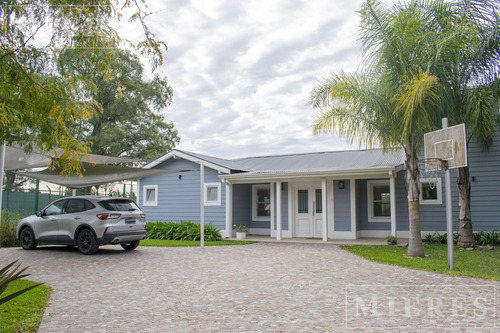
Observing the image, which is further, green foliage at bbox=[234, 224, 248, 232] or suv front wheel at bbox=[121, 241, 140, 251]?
green foliage at bbox=[234, 224, 248, 232]

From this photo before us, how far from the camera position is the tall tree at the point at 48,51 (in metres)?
5.30

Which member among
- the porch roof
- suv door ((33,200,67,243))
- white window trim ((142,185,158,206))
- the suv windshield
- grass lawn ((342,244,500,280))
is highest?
the porch roof

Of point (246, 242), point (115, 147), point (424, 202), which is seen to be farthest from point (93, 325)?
point (115, 147)

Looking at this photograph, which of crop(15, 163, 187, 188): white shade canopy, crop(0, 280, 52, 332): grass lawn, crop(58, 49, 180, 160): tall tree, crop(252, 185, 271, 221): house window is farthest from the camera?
crop(58, 49, 180, 160): tall tree

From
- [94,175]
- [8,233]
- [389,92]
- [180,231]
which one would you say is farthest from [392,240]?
[8,233]

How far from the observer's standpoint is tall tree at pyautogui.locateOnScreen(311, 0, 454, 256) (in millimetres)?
10094

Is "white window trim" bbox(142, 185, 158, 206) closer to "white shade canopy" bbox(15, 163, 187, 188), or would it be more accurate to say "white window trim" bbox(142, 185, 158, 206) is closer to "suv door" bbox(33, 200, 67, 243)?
"white shade canopy" bbox(15, 163, 187, 188)

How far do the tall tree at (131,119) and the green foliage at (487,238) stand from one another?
21.1 meters

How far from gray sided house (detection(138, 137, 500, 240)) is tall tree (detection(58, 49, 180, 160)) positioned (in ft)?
31.2

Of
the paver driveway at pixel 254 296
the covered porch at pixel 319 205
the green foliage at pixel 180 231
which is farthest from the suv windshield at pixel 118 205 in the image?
the covered porch at pixel 319 205

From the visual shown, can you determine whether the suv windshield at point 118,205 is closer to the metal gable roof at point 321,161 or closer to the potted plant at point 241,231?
the potted plant at point 241,231

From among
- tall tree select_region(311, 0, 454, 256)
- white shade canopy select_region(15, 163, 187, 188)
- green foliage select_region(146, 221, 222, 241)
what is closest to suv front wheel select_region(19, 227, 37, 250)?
white shade canopy select_region(15, 163, 187, 188)

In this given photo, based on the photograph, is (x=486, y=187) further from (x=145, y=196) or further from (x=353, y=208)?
(x=145, y=196)

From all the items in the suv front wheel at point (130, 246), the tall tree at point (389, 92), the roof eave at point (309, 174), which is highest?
the tall tree at point (389, 92)
